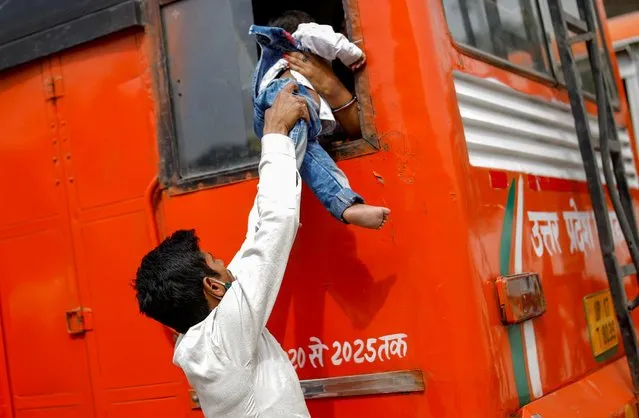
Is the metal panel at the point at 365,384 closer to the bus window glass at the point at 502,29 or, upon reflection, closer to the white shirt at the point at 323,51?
the white shirt at the point at 323,51

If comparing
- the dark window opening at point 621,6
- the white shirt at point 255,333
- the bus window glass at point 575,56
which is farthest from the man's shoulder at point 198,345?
A: the dark window opening at point 621,6

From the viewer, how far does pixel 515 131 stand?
254 cm

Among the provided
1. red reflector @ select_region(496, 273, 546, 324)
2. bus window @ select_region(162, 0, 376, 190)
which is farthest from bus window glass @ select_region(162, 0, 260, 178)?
red reflector @ select_region(496, 273, 546, 324)

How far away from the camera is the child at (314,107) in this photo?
2.12 metres

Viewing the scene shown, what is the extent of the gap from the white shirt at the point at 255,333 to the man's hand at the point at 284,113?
0.15ft

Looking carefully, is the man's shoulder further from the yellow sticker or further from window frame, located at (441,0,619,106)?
the yellow sticker

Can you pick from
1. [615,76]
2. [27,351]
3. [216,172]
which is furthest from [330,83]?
[615,76]

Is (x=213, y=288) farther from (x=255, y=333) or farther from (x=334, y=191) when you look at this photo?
(x=334, y=191)

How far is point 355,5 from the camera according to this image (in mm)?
2297

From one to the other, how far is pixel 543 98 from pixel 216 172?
1.17m

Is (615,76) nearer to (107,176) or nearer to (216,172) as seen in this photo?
(216,172)

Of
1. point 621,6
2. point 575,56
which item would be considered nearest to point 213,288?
point 575,56

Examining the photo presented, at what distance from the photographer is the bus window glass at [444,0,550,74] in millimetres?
2467

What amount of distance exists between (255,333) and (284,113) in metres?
0.60
